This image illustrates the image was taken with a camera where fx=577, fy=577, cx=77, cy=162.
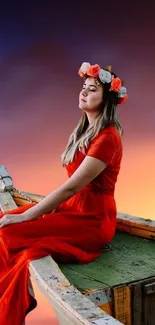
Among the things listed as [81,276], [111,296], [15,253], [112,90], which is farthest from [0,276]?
[112,90]

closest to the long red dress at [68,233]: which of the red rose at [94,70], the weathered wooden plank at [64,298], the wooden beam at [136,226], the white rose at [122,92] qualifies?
the weathered wooden plank at [64,298]

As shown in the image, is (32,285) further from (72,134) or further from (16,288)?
(72,134)

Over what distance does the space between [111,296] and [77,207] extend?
2.55ft

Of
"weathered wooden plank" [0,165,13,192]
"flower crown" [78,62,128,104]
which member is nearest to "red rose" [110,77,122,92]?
"flower crown" [78,62,128,104]

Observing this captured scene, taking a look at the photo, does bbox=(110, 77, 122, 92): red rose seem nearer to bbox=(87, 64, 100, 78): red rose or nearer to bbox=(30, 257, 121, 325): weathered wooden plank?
bbox=(87, 64, 100, 78): red rose

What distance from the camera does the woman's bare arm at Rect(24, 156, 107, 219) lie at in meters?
3.40

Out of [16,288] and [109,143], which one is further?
[109,143]

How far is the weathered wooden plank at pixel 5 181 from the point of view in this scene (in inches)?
203

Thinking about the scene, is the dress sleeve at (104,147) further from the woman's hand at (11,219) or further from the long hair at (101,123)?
the woman's hand at (11,219)

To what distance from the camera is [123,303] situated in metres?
3.08

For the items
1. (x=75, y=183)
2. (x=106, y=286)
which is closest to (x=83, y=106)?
(x=75, y=183)

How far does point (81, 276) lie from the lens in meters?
3.20

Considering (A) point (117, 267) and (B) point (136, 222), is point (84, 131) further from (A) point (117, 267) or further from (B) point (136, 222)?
(A) point (117, 267)

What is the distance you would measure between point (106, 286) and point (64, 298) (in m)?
0.40
